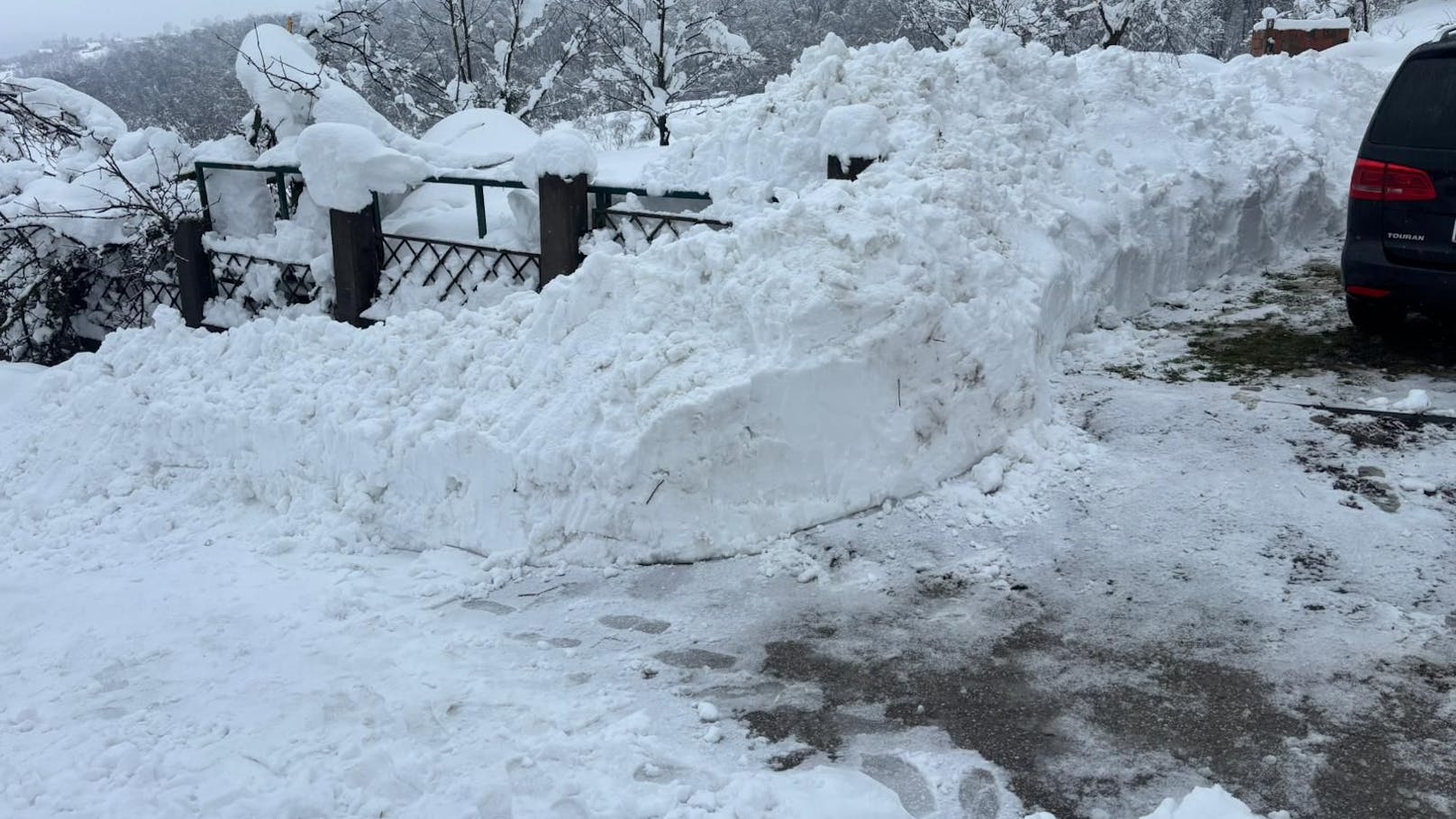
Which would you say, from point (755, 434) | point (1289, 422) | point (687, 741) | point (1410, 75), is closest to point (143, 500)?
point (755, 434)

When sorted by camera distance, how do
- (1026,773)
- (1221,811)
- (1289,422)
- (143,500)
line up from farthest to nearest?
(143,500) → (1289,422) → (1026,773) → (1221,811)

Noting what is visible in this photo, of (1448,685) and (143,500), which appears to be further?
(143,500)

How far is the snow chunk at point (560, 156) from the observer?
8.05 m

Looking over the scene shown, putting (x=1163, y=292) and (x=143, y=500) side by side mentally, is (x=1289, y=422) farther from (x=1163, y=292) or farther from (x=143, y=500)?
(x=143, y=500)

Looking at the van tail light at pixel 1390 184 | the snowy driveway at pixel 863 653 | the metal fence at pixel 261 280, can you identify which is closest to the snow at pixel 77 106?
the metal fence at pixel 261 280

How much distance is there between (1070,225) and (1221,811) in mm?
5026

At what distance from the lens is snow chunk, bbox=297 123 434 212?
909 centimetres

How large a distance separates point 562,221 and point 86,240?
650cm

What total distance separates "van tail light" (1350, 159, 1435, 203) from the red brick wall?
13.3 meters

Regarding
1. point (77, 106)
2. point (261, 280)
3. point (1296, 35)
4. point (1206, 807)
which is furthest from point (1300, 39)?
point (77, 106)

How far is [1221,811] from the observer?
3000 millimetres

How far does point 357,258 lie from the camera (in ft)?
30.9

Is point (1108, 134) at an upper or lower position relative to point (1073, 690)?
upper

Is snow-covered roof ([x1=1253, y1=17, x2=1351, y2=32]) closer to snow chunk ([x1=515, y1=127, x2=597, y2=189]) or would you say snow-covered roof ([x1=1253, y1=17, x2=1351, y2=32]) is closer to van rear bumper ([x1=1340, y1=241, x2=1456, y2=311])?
van rear bumper ([x1=1340, y1=241, x2=1456, y2=311])
